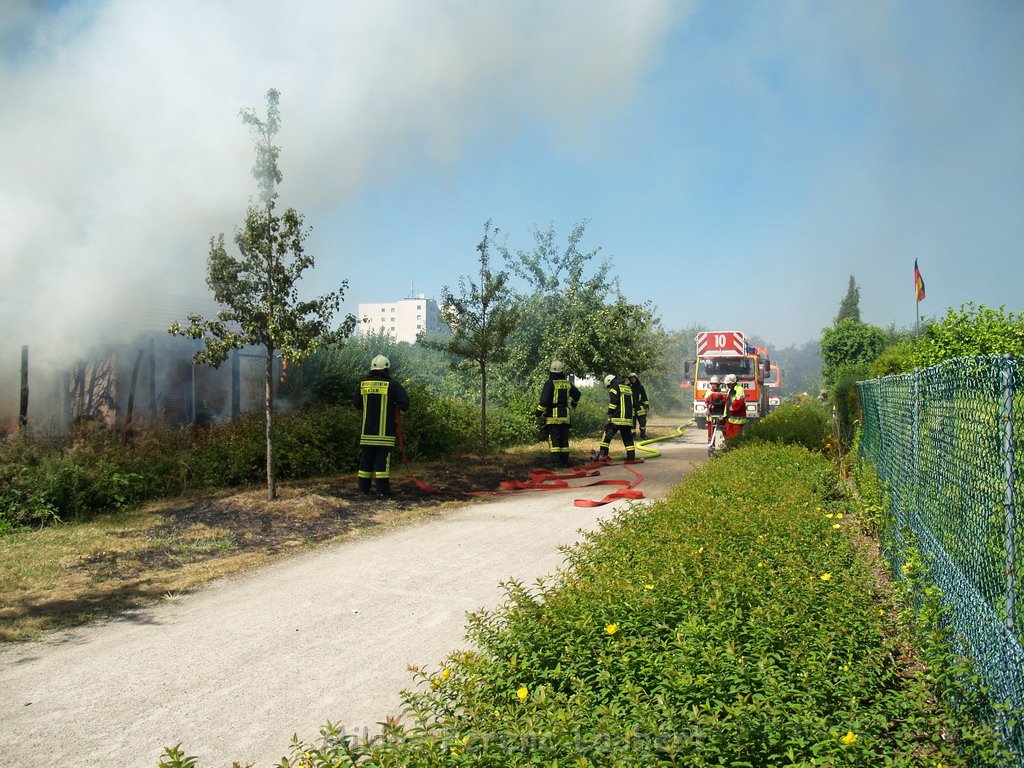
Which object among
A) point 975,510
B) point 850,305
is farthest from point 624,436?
point 850,305

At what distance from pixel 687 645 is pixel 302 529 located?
234 inches

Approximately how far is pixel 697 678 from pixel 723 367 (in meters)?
22.0

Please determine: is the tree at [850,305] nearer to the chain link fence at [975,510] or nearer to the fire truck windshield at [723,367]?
the fire truck windshield at [723,367]

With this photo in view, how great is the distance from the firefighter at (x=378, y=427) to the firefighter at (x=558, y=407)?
3.88 meters

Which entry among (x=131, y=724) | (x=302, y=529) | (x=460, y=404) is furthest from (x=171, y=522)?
(x=460, y=404)

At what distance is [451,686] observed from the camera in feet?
9.50

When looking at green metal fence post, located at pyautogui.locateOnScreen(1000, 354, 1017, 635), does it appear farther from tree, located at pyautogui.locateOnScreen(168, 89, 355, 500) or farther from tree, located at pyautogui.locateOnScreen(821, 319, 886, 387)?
tree, located at pyautogui.locateOnScreen(821, 319, 886, 387)

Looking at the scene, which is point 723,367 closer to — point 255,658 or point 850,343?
point 850,343

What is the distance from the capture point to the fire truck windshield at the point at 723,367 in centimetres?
2370

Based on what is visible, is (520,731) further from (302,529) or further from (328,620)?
(302,529)

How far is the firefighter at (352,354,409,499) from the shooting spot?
A: 32.6 ft

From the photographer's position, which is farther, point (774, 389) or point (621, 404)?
point (774, 389)

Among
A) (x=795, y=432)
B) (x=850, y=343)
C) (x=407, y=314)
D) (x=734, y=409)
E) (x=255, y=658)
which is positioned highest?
(x=407, y=314)

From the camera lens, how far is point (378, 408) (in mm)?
9969
